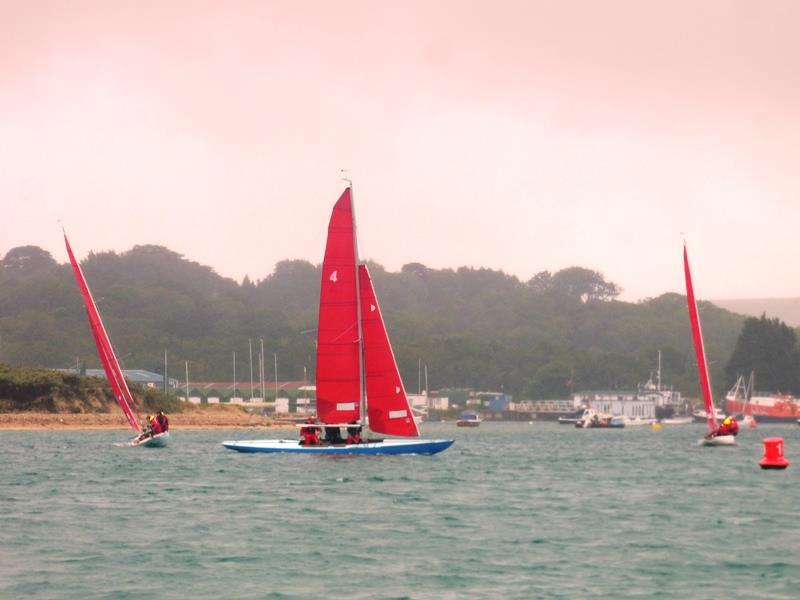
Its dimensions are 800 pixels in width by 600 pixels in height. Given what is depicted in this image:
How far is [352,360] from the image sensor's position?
59531 millimetres

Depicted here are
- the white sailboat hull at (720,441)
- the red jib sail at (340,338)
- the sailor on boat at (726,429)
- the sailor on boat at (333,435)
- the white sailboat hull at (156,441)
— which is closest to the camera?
the red jib sail at (340,338)

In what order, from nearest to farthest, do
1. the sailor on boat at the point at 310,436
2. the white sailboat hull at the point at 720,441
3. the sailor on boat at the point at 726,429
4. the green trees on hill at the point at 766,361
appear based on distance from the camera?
the sailor on boat at the point at 310,436 → the white sailboat hull at the point at 720,441 → the sailor on boat at the point at 726,429 → the green trees on hill at the point at 766,361

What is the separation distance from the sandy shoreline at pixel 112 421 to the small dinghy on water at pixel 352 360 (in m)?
57.2

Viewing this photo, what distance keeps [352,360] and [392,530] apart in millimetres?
23741

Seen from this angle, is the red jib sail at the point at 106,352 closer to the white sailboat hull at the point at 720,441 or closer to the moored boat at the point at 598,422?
the white sailboat hull at the point at 720,441

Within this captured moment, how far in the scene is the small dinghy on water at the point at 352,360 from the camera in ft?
194

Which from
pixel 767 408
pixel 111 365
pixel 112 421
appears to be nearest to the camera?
pixel 111 365

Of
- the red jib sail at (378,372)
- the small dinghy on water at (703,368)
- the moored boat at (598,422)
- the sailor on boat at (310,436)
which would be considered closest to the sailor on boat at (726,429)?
the small dinghy on water at (703,368)

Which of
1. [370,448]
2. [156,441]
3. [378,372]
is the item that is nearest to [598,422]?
[156,441]

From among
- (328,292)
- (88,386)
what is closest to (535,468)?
(328,292)

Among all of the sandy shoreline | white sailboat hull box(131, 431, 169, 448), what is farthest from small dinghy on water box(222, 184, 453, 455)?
the sandy shoreline

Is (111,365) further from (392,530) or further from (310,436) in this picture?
(392,530)

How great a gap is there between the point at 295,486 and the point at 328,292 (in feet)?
40.7

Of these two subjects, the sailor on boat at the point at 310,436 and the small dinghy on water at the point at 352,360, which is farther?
the sailor on boat at the point at 310,436
